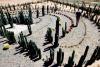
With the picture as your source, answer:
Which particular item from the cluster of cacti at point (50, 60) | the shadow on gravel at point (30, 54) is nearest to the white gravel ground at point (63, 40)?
the shadow on gravel at point (30, 54)

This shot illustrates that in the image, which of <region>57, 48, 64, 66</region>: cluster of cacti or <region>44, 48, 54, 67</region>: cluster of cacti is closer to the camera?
<region>57, 48, 64, 66</region>: cluster of cacti

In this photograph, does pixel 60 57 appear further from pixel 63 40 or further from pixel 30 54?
pixel 63 40

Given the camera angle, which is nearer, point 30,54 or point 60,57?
point 60,57

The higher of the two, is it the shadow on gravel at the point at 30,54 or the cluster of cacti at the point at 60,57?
the cluster of cacti at the point at 60,57

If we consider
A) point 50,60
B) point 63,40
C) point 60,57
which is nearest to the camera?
point 60,57

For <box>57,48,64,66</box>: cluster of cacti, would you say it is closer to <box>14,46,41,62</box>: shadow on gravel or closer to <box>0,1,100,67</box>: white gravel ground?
<box>0,1,100,67</box>: white gravel ground

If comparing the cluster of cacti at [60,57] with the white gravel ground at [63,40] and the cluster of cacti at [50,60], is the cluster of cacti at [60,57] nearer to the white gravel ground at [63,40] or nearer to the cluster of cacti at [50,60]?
the white gravel ground at [63,40]

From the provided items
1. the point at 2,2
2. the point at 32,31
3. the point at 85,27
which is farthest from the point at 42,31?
the point at 2,2

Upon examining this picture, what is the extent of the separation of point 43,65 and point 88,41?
346 inches

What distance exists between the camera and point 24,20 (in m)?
31.9

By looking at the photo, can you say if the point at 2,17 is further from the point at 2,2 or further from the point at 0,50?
the point at 2,2

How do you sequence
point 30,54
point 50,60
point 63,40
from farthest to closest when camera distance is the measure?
point 63,40, point 30,54, point 50,60

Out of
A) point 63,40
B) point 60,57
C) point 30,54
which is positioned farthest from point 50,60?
point 63,40

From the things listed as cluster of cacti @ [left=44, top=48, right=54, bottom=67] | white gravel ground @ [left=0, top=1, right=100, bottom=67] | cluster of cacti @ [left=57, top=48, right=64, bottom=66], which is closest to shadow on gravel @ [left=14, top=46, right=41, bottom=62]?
white gravel ground @ [left=0, top=1, right=100, bottom=67]
